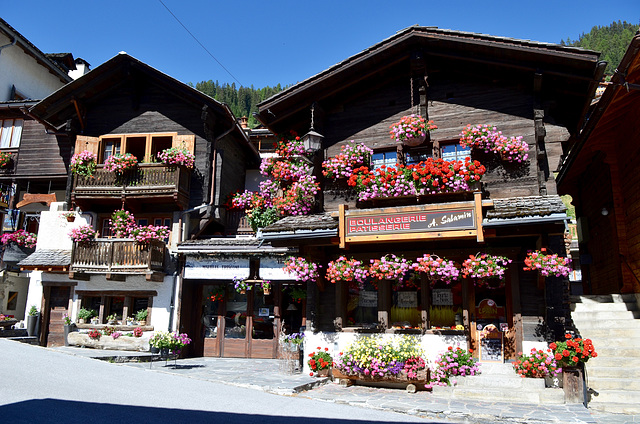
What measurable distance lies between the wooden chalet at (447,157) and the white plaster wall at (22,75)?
675 inches

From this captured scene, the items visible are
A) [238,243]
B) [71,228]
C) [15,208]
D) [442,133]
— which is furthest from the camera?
[15,208]

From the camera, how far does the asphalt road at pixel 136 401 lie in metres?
7.81

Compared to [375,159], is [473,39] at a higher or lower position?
higher


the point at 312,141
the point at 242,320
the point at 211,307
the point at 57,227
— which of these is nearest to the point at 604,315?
the point at 312,141

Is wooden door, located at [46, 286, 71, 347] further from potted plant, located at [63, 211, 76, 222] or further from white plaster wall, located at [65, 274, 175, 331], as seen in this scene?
potted plant, located at [63, 211, 76, 222]

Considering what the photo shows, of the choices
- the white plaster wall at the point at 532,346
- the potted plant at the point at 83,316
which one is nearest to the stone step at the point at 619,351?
the white plaster wall at the point at 532,346

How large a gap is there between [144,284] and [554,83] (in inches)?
565

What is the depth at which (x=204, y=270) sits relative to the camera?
1839 cm

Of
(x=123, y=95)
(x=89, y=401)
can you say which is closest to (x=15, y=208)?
(x=123, y=95)

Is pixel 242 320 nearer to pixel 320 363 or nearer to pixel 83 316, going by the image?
pixel 83 316

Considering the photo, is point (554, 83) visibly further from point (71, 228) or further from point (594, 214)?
point (71, 228)

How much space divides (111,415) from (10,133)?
750 inches

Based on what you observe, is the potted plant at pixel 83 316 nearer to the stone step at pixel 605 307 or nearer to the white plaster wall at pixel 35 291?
the white plaster wall at pixel 35 291

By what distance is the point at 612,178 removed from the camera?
51.7ft
